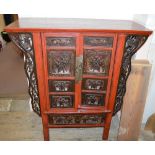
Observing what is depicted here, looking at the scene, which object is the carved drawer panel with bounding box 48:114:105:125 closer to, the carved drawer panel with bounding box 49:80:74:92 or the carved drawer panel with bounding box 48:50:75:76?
the carved drawer panel with bounding box 49:80:74:92

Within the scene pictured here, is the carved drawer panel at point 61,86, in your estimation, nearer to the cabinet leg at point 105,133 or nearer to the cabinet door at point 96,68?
the cabinet door at point 96,68

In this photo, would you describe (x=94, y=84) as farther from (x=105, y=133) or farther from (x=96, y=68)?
(x=105, y=133)

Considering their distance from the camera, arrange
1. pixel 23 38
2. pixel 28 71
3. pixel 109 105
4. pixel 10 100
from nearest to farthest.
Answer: pixel 23 38
pixel 28 71
pixel 109 105
pixel 10 100

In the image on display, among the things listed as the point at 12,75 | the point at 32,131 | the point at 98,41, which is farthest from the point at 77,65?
the point at 12,75

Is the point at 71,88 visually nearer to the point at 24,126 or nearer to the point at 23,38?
the point at 23,38

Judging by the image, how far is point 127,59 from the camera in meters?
1.41

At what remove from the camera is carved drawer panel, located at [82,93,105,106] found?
1559 mm

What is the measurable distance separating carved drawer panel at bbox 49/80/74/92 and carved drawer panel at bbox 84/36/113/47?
36 centimetres

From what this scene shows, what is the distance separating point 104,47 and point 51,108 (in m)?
0.73

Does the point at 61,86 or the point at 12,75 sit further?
the point at 12,75

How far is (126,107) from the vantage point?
1.74 metres

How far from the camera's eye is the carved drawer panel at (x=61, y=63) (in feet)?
4.40

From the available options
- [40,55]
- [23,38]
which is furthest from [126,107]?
[23,38]

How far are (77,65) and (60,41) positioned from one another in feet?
0.74
